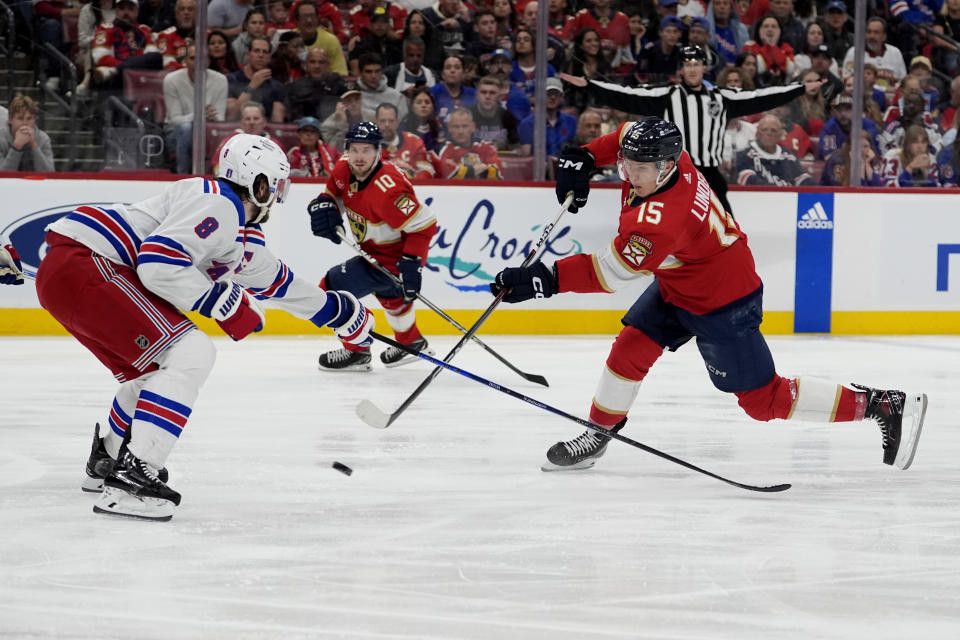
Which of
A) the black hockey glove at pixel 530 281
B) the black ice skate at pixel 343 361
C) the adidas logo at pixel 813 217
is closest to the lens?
the black hockey glove at pixel 530 281

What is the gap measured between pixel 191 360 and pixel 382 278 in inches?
109

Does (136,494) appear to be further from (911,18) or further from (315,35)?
(911,18)

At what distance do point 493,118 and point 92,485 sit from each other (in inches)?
166

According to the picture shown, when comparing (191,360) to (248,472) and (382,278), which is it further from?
(382,278)

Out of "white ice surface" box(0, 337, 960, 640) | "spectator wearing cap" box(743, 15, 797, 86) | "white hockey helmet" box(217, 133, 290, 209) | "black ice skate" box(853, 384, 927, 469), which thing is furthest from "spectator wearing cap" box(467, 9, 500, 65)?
"white hockey helmet" box(217, 133, 290, 209)

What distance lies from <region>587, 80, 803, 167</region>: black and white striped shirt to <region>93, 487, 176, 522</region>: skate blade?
4.50 m

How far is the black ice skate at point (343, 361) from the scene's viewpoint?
17.7 ft

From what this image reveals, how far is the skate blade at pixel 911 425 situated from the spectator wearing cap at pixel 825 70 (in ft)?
13.5

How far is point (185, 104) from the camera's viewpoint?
6.49 m

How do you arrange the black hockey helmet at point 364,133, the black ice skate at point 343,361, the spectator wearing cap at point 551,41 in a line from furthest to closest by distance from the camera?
the spectator wearing cap at point 551,41 → the black ice skate at point 343,361 → the black hockey helmet at point 364,133

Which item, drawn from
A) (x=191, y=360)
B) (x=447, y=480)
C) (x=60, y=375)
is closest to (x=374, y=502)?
(x=447, y=480)

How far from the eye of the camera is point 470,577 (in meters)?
2.31

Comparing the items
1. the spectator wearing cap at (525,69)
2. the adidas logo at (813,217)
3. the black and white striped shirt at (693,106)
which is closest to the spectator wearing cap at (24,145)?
the spectator wearing cap at (525,69)

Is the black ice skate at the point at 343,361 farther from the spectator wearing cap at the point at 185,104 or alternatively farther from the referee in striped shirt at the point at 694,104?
the referee in striped shirt at the point at 694,104
